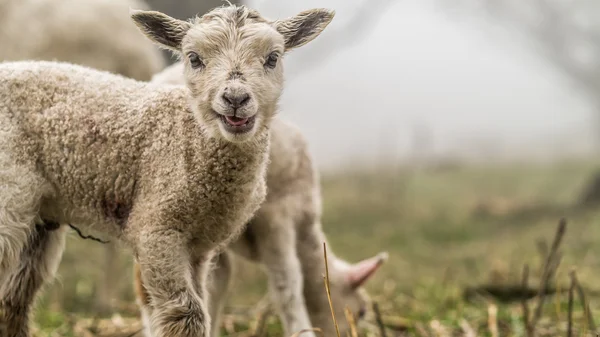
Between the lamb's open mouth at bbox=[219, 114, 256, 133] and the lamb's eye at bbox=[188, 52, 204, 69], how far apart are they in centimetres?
27

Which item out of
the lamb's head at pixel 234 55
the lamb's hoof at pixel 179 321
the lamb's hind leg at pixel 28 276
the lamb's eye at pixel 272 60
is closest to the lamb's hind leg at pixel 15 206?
the lamb's hind leg at pixel 28 276

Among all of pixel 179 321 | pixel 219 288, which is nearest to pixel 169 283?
pixel 179 321

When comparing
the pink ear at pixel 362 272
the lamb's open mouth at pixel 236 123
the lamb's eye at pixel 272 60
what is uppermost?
the lamb's eye at pixel 272 60

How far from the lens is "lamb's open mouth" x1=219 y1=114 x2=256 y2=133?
2895 mm

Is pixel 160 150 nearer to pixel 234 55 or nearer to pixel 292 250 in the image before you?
pixel 234 55

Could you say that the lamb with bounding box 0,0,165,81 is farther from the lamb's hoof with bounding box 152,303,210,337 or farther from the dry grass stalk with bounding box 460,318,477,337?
the lamb's hoof with bounding box 152,303,210,337

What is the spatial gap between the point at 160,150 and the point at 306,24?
875 mm

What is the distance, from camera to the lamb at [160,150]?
299 centimetres

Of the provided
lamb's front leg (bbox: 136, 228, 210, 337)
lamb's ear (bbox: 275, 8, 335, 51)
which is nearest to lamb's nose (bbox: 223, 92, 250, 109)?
lamb's ear (bbox: 275, 8, 335, 51)

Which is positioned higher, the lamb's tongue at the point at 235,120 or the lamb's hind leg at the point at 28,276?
the lamb's tongue at the point at 235,120

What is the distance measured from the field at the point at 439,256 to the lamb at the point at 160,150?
21.4 inches

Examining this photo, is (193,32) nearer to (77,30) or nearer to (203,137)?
(203,137)

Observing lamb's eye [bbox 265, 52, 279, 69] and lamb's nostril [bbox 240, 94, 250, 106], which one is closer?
lamb's nostril [bbox 240, 94, 250, 106]

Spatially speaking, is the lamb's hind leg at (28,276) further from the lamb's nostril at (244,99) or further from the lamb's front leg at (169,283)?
the lamb's nostril at (244,99)
